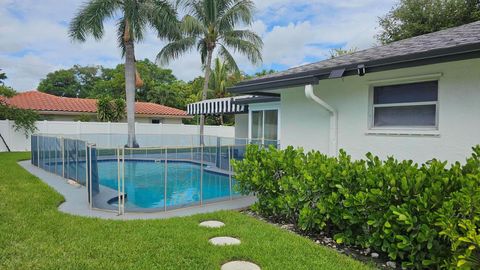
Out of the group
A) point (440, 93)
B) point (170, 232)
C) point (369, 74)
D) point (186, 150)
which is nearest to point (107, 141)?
point (186, 150)

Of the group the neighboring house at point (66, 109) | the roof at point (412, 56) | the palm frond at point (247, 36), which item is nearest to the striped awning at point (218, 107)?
the palm frond at point (247, 36)

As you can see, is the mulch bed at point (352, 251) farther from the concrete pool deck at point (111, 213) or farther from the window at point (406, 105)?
the window at point (406, 105)

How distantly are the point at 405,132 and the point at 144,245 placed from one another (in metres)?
6.45

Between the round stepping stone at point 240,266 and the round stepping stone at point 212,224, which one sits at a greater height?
the round stepping stone at point 240,266

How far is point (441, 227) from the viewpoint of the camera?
465 cm

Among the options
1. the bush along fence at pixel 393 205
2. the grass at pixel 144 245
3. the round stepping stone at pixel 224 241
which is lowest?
the round stepping stone at pixel 224 241

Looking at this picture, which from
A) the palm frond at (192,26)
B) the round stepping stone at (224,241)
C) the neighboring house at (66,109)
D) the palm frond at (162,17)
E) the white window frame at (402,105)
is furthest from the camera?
the neighboring house at (66,109)

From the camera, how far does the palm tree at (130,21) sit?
2262 centimetres

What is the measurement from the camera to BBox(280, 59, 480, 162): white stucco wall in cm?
653

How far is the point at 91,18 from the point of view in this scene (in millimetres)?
22375

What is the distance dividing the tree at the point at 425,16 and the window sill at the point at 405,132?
22.7 metres

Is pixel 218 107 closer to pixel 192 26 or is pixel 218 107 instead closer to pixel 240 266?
pixel 192 26

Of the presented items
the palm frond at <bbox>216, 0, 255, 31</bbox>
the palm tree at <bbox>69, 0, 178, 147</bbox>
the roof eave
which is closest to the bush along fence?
the roof eave

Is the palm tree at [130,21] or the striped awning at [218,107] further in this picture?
the palm tree at [130,21]
